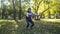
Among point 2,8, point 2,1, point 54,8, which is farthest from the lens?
point 2,8

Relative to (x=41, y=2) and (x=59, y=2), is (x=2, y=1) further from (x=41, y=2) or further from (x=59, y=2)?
(x=59, y=2)

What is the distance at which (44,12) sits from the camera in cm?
3206

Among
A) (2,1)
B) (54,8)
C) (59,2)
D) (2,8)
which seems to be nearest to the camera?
(59,2)

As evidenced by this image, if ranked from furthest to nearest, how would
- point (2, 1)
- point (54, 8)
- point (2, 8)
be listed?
point (2, 8) → point (2, 1) → point (54, 8)

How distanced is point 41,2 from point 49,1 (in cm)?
164

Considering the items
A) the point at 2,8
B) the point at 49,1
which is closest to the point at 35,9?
the point at 49,1

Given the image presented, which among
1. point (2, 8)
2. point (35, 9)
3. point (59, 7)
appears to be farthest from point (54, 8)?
point (2, 8)

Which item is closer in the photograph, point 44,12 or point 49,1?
point 49,1

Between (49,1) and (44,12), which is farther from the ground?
(49,1)

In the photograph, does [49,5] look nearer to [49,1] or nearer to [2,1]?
[49,1]

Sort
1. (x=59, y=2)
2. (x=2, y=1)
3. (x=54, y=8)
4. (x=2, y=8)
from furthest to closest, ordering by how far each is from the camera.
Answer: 1. (x=2, y=8)
2. (x=2, y=1)
3. (x=54, y=8)
4. (x=59, y=2)

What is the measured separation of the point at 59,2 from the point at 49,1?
167cm

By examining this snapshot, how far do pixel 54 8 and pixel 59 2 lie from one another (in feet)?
7.26

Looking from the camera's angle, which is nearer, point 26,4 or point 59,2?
point 59,2
